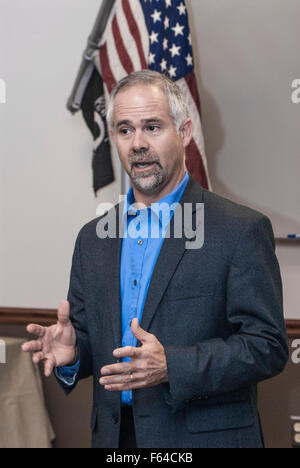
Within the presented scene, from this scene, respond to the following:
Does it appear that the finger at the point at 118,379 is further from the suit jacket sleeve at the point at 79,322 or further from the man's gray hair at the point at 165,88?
the man's gray hair at the point at 165,88

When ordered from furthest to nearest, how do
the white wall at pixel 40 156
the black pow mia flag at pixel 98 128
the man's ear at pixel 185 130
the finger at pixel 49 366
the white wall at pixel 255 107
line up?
the white wall at pixel 40 156 → the black pow mia flag at pixel 98 128 → the white wall at pixel 255 107 → the man's ear at pixel 185 130 → the finger at pixel 49 366

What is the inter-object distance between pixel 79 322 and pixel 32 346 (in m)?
0.31

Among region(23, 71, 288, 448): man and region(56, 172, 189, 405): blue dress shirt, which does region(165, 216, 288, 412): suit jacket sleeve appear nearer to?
region(23, 71, 288, 448): man

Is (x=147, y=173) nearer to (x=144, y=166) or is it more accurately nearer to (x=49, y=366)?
(x=144, y=166)

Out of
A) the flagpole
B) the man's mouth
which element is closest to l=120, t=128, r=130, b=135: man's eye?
the man's mouth

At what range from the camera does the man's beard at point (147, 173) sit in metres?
1.69

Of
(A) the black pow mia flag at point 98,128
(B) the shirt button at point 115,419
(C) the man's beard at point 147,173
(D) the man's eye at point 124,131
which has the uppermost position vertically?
(A) the black pow mia flag at point 98,128

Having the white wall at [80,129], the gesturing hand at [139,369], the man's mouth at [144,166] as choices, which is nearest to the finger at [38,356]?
the gesturing hand at [139,369]

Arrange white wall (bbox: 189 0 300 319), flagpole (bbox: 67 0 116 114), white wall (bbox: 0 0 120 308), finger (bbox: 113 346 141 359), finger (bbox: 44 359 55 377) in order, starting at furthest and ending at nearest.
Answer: white wall (bbox: 0 0 120 308) < flagpole (bbox: 67 0 116 114) < white wall (bbox: 189 0 300 319) < finger (bbox: 44 359 55 377) < finger (bbox: 113 346 141 359)

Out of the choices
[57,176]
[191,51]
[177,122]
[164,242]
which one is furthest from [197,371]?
[57,176]

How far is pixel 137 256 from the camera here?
1.69 m

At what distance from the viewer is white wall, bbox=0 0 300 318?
2.78 meters

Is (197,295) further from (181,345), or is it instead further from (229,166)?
(229,166)

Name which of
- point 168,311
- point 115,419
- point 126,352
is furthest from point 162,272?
point 115,419
